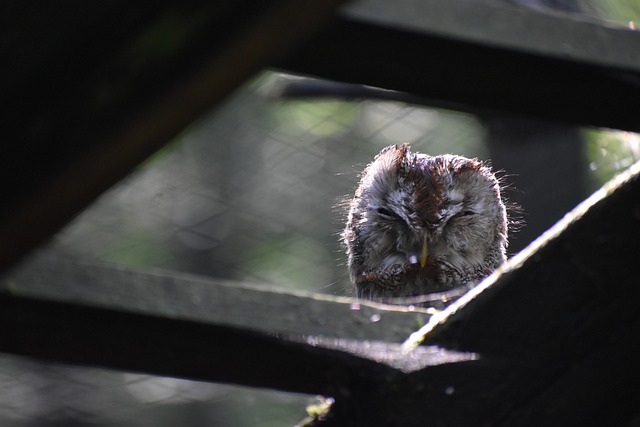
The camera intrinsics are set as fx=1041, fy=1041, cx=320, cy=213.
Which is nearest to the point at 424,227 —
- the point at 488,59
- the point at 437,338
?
the point at 437,338

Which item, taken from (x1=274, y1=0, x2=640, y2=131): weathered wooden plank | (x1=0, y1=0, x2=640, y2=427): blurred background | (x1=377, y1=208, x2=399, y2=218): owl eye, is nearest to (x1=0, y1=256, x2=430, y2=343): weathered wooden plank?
(x1=274, y1=0, x2=640, y2=131): weathered wooden plank

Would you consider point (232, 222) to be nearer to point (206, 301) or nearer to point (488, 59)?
point (206, 301)

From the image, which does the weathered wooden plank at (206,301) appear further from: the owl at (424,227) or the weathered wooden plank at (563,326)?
the owl at (424,227)

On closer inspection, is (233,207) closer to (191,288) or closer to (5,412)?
(5,412)

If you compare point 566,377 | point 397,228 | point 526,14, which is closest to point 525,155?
point 397,228

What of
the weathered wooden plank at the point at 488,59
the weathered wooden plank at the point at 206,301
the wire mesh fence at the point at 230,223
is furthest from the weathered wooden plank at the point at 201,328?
the wire mesh fence at the point at 230,223
